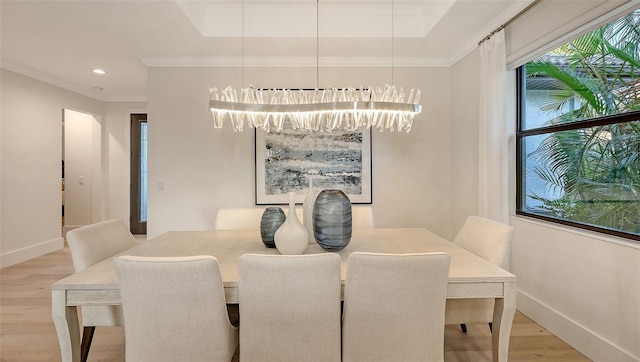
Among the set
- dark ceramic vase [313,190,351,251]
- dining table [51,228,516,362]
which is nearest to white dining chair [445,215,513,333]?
dining table [51,228,516,362]

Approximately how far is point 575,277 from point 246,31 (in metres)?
3.30

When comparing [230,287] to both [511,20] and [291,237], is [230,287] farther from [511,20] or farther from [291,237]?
[511,20]

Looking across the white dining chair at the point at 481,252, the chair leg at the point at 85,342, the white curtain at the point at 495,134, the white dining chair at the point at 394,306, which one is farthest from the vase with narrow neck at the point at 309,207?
the white curtain at the point at 495,134

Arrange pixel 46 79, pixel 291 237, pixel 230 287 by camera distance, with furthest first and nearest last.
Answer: pixel 46 79 → pixel 291 237 → pixel 230 287

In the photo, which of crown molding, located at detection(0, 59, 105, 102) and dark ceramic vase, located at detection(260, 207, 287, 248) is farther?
crown molding, located at detection(0, 59, 105, 102)

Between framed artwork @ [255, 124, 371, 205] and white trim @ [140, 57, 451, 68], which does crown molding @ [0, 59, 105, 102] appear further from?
framed artwork @ [255, 124, 371, 205]

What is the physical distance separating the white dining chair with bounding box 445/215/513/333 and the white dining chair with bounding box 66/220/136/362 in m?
1.83

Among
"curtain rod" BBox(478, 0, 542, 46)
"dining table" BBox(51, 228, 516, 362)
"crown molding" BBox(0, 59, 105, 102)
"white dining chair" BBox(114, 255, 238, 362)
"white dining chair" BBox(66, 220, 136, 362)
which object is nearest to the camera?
"white dining chair" BBox(114, 255, 238, 362)

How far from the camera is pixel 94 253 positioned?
1.80 m

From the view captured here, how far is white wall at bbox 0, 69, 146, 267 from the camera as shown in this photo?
379 centimetres

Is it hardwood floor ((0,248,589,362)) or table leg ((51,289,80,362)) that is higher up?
table leg ((51,289,80,362))

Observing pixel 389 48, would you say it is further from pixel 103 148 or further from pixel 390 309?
pixel 103 148

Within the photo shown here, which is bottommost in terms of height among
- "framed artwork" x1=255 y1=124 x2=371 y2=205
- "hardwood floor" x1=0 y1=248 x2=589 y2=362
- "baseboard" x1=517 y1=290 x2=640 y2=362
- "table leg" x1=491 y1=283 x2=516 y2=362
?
"hardwood floor" x1=0 y1=248 x2=589 y2=362

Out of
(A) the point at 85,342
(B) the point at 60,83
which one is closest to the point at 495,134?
(A) the point at 85,342
